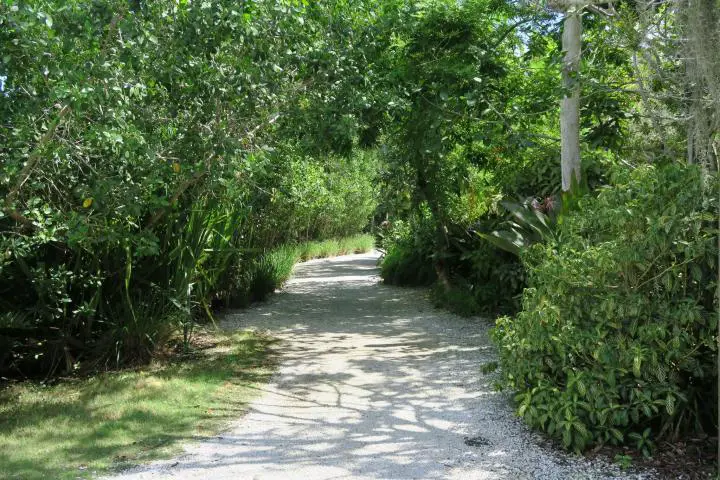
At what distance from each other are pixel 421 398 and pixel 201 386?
1.96 meters

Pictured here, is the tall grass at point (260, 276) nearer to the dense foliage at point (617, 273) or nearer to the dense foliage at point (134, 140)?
the dense foliage at point (134, 140)

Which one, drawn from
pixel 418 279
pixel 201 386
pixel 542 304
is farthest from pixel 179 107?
pixel 418 279

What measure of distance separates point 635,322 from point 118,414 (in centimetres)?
375

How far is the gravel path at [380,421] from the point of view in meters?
4.07

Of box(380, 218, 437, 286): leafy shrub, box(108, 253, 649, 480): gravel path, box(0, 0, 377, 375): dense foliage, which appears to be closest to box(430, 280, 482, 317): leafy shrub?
box(108, 253, 649, 480): gravel path

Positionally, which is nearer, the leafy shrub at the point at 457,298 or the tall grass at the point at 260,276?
the leafy shrub at the point at 457,298

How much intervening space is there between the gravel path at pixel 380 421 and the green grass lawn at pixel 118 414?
0.86 ft

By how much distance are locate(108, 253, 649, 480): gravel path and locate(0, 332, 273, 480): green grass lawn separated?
26 cm

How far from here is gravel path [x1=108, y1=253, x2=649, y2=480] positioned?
4.07 m

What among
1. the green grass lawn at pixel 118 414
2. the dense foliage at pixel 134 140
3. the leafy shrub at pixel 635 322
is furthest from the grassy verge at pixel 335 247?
the leafy shrub at pixel 635 322

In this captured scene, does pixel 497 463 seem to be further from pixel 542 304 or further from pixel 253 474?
pixel 253 474

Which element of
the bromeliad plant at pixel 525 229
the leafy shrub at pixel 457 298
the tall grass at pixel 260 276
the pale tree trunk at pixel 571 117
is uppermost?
the pale tree trunk at pixel 571 117

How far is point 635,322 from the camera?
4129mm

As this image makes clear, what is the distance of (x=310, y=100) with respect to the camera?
7191 millimetres
